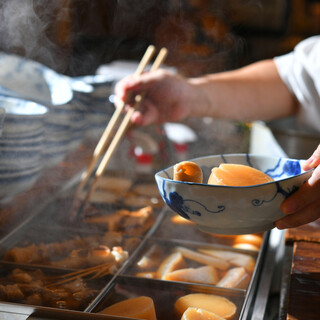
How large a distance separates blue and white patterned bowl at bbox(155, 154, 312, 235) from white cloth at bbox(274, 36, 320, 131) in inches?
50.4

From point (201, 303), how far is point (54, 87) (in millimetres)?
1116

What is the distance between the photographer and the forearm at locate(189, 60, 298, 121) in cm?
225

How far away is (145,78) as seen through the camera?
79.4 inches

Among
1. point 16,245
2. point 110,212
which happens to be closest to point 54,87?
point 110,212

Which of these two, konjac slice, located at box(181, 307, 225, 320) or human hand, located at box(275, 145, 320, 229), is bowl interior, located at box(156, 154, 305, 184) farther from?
konjac slice, located at box(181, 307, 225, 320)

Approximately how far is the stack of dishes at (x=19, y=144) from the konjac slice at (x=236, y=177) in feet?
2.33

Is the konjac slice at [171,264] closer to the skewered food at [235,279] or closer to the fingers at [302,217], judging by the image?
the skewered food at [235,279]

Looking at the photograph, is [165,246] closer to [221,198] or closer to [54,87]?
[221,198]

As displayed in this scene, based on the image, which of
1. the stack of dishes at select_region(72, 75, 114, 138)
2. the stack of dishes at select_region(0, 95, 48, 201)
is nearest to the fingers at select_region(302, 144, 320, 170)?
the stack of dishes at select_region(0, 95, 48, 201)

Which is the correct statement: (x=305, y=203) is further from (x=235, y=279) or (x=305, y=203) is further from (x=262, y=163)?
(x=235, y=279)

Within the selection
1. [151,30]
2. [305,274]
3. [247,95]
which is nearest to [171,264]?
[305,274]

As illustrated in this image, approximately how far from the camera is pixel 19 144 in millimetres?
1508

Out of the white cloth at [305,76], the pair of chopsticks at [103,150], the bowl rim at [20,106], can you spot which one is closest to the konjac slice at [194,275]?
the pair of chopsticks at [103,150]

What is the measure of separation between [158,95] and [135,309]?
44.9 inches
